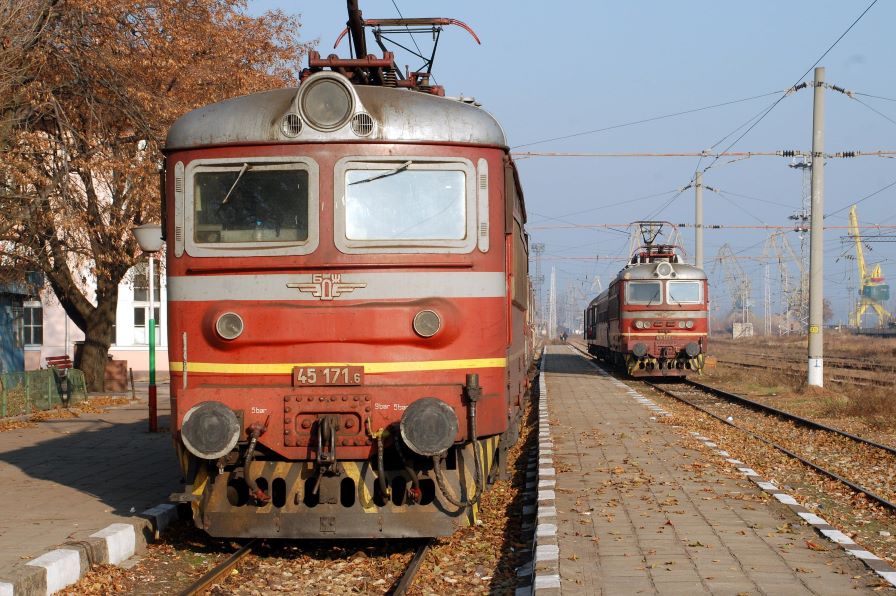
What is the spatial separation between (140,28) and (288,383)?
14.8m

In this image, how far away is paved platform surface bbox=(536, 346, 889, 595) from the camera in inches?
261

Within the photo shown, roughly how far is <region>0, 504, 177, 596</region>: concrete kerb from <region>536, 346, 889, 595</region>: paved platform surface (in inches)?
130

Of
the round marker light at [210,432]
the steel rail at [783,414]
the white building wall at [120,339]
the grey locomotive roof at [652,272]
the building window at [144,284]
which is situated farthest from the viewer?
the white building wall at [120,339]

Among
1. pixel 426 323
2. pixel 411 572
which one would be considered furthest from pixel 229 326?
pixel 411 572

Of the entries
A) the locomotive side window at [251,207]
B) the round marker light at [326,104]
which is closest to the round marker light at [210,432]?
the locomotive side window at [251,207]

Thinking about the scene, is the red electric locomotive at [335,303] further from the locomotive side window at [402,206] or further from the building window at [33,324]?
the building window at [33,324]

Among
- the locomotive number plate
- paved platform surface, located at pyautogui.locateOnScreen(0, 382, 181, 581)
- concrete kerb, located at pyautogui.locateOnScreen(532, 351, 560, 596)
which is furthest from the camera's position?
paved platform surface, located at pyautogui.locateOnScreen(0, 382, 181, 581)

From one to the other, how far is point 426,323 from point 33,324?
1192 inches

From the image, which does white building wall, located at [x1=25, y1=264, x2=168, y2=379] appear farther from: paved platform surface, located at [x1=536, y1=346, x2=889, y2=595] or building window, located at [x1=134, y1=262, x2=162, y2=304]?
paved platform surface, located at [x1=536, y1=346, x2=889, y2=595]

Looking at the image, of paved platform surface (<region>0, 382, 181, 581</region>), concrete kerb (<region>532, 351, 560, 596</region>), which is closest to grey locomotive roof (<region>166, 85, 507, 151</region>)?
concrete kerb (<region>532, 351, 560, 596</region>)

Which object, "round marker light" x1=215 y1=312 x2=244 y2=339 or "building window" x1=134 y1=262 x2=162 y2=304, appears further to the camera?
"building window" x1=134 y1=262 x2=162 y2=304

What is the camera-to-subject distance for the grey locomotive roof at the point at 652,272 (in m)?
27.4

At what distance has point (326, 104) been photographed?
7789 mm

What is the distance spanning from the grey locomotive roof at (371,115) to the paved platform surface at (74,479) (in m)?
3.31
